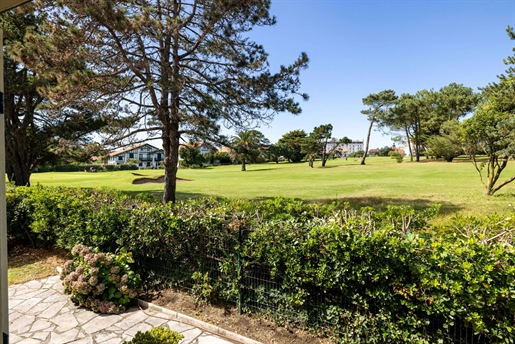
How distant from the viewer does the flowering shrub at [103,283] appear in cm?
354

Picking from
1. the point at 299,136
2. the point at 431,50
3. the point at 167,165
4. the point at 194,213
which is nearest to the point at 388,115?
the point at 299,136

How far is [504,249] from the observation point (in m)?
2.17

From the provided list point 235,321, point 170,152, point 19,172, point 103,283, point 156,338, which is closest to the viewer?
point 156,338

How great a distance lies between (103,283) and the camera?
11.8 ft

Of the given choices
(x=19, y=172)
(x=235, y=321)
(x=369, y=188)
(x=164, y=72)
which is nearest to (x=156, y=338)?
(x=235, y=321)

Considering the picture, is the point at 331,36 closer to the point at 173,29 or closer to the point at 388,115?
the point at 173,29

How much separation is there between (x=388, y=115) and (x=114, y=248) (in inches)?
1655

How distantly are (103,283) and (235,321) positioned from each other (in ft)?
5.89

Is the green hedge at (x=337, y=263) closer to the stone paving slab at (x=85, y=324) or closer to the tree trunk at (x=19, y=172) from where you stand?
the stone paving slab at (x=85, y=324)

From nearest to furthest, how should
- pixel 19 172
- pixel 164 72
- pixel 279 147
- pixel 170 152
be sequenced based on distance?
pixel 164 72, pixel 170 152, pixel 279 147, pixel 19 172

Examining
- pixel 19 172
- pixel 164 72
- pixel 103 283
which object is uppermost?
pixel 164 72

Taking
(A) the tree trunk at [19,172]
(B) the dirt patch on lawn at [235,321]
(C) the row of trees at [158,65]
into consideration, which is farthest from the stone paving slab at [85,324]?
(A) the tree trunk at [19,172]

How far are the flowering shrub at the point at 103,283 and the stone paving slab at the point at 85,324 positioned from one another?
12cm

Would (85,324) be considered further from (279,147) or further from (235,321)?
(279,147)
